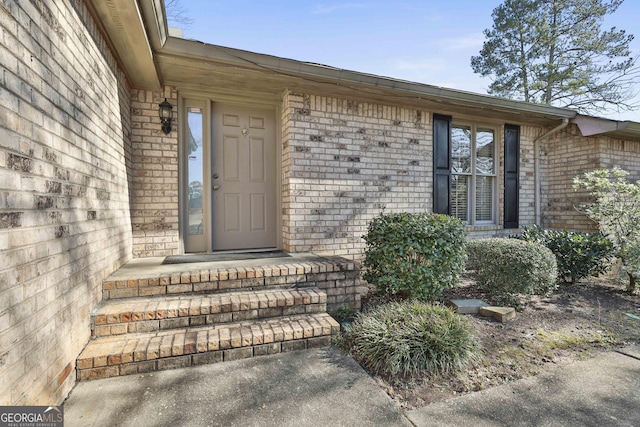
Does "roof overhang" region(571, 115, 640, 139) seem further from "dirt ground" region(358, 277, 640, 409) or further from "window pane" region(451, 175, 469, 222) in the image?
"dirt ground" region(358, 277, 640, 409)

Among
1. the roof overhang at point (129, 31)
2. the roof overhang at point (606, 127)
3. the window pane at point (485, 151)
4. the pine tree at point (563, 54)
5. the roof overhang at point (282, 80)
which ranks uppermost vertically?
the pine tree at point (563, 54)

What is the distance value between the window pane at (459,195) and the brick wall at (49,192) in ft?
16.0

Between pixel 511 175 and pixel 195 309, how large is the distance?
5.53 meters

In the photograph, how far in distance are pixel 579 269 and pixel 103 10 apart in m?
5.92

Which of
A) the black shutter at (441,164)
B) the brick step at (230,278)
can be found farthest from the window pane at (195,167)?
the black shutter at (441,164)

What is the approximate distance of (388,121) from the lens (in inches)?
176

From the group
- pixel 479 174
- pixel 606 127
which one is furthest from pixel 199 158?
pixel 606 127

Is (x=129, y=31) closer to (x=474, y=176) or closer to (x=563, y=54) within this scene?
(x=474, y=176)

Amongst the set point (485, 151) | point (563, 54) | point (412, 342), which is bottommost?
point (412, 342)

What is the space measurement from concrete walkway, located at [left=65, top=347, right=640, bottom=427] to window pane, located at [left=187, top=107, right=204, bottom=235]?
228 cm

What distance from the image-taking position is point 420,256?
10.4 feet

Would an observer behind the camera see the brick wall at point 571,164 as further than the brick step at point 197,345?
Yes

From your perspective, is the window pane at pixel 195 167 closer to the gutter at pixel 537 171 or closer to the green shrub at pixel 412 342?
the green shrub at pixel 412 342

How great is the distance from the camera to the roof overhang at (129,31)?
2256 millimetres
